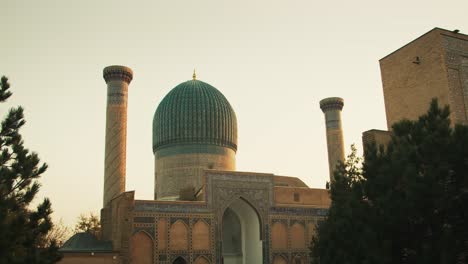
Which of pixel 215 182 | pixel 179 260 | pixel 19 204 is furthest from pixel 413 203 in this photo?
pixel 215 182

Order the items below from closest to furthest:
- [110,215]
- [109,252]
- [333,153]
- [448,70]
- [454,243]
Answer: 1. [454,243]
2. [448,70]
3. [109,252]
4. [110,215]
5. [333,153]

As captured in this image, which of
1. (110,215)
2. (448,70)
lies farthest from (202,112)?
(448,70)

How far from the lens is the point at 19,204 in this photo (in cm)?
974

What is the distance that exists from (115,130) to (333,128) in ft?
44.8

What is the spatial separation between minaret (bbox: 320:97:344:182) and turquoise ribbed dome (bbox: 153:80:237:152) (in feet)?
19.3

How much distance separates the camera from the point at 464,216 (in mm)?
8789

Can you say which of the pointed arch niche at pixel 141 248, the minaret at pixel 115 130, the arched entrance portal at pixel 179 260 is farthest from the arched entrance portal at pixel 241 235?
the minaret at pixel 115 130

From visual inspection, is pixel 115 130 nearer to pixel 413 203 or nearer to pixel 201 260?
pixel 201 260

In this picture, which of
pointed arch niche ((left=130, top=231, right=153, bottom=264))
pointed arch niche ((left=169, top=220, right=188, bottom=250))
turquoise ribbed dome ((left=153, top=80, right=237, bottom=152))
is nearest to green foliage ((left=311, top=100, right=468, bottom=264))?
pointed arch niche ((left=130, top=231, right=153, bottom=264))

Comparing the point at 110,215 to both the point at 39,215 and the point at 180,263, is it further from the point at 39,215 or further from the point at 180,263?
the point at 39,215

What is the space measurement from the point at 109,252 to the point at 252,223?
273 inches

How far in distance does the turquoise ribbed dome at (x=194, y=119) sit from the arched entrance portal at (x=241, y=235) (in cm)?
477

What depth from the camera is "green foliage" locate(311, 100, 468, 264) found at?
28.8 feet

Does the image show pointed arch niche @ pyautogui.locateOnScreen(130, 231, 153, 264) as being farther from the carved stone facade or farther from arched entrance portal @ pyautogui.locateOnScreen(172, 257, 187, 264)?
arched entrance portal @ pyautogui.locateOnScreen(172, 257, 187, 264)
